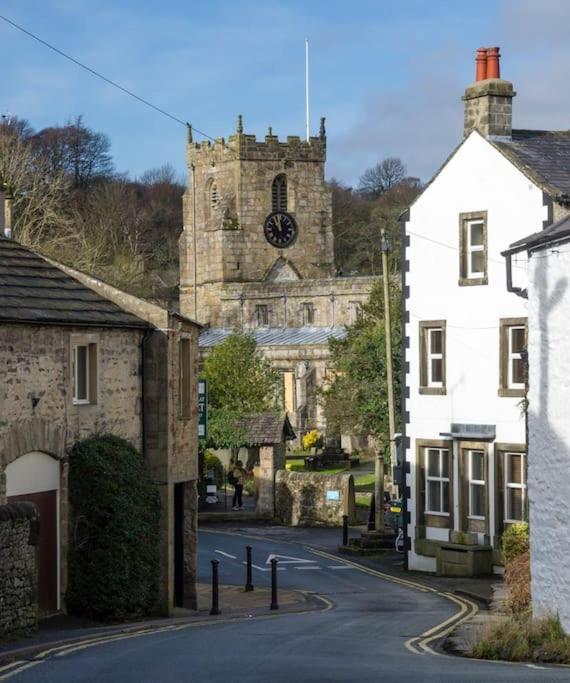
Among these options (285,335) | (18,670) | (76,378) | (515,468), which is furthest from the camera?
(285,335)

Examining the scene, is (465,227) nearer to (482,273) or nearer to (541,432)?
(482,273)

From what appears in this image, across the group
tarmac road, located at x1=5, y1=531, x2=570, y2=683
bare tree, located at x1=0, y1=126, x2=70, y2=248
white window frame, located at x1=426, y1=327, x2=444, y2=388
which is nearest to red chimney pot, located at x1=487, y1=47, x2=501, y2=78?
white window frame, located at x1=426, y1=327, x2=444, y2=388

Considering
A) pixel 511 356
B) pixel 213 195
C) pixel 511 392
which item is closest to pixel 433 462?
pixel 511 392

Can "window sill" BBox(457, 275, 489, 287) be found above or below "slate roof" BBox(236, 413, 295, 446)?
above

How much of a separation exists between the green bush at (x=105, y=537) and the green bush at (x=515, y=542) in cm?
811

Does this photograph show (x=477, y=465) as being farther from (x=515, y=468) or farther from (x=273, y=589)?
(x=273, y=589)

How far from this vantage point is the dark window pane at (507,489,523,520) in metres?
33.7

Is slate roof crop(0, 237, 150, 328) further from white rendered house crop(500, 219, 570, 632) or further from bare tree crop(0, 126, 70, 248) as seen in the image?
bare tree crop(0, 126, 70, 248)

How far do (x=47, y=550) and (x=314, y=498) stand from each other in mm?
25902

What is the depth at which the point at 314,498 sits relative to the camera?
5081 cm

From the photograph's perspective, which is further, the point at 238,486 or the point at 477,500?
the point at 238,486

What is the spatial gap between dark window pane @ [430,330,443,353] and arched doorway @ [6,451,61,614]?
41.4 feet

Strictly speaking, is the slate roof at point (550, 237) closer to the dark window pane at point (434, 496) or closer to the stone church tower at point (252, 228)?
the dark window pane at point (434, 496)

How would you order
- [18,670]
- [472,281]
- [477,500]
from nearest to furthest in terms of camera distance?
1. [18,670]
2. [472,281]
3. [477,500]
